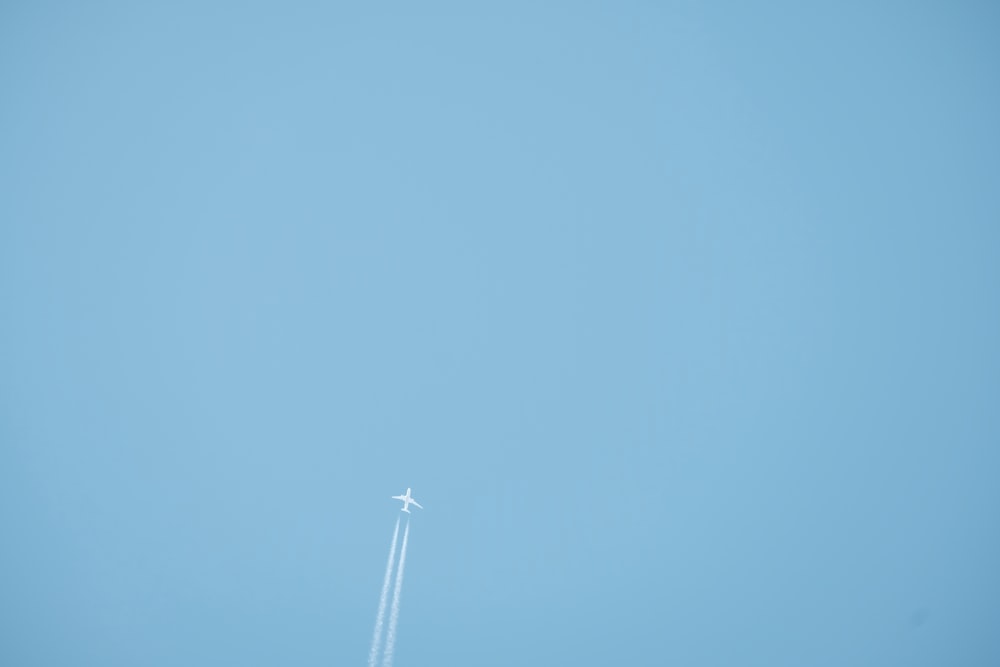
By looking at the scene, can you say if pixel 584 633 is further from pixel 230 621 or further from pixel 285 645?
pixel 230 621

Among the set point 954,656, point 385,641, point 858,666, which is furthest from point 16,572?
point 954,656

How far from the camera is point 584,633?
41.8 metres

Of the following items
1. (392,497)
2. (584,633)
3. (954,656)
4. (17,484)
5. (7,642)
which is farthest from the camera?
(392,497)

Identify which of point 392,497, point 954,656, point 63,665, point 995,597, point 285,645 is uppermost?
point 392,497

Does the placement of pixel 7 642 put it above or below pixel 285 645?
below

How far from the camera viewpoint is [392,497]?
4591 cm

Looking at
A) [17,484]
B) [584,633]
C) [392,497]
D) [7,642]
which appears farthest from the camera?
[392,497]

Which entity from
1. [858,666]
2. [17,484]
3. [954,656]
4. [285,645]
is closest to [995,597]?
[954,656]

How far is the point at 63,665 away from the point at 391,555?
52.1 ft

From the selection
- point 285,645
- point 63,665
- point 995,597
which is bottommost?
point 63,665

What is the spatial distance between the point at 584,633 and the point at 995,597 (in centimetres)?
2044

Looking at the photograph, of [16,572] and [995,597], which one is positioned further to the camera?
[995,597]

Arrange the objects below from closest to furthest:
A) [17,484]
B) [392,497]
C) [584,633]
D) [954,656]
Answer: [17,484] → [954,656] → [584,633] → [392,497]

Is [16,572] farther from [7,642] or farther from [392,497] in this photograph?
[392,497]
